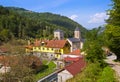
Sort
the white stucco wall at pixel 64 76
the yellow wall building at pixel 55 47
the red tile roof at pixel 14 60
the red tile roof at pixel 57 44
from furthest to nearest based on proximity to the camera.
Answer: the red tile roof at pixel 57 44
the yellow wall building at pixel 55 47
the red tile roof at pixel 14 60
the white stucco wall at pixel 64 76

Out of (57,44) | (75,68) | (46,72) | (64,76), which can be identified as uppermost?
(57,44)

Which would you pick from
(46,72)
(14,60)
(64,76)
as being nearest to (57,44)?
(46,72)

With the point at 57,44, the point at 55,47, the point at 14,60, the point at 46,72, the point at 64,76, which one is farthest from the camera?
the point at 57,44

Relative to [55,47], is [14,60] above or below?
below

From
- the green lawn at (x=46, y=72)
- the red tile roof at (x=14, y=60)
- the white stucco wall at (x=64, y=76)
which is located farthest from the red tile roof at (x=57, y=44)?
the white stucco wall at (x=64, y=76)

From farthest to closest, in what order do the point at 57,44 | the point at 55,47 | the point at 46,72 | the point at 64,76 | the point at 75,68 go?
the point at 57,44 < the point at 55,47 < the point at 46,72 < the point at 75,68 < the point at 64,76

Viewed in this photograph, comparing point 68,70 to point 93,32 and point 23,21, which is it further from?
point 23,21

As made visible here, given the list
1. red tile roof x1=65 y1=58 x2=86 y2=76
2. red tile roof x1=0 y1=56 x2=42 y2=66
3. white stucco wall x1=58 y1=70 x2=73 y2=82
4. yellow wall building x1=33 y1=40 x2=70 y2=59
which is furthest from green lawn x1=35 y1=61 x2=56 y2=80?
yellow wall building x1=33 y1=40 x2=70 y2=59

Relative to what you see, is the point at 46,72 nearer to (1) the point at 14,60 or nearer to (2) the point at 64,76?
(1) the point at 14,60

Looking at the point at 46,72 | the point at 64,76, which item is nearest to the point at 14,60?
the point at 46,72

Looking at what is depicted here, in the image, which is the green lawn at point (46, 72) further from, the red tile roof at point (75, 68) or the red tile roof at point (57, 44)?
the red tile roof at point (57, 44)

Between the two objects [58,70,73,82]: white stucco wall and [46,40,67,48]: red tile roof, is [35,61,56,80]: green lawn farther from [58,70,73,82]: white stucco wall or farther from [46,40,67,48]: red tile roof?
[46,40,67,48]: red tile roof

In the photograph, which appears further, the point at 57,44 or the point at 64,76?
the point at 57,44

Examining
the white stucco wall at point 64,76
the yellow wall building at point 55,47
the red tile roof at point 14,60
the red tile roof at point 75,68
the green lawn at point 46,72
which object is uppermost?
the yellow wall building at point 55,47
